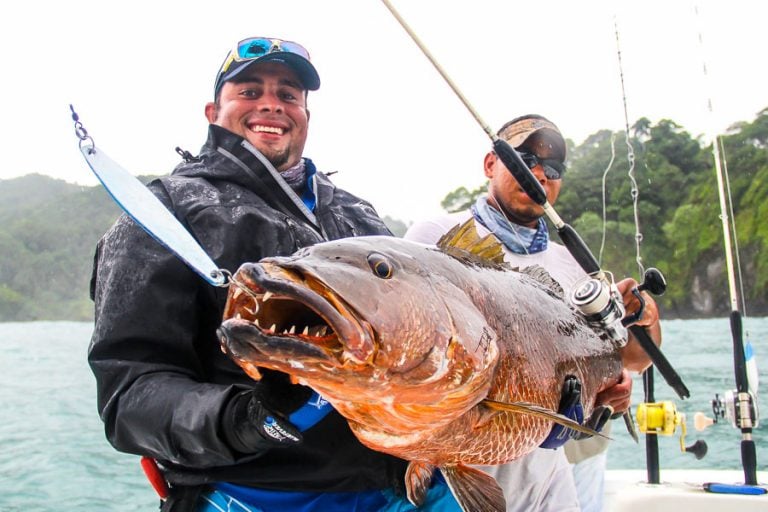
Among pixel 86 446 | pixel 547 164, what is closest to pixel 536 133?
pixel 547 164

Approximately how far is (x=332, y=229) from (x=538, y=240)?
184 centimetres

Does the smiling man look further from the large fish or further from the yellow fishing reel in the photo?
the yellow fishing reel

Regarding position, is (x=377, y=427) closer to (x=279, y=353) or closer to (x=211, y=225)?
(x=279, y=353)

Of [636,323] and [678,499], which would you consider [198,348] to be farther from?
[678,499]

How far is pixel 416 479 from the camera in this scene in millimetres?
2102

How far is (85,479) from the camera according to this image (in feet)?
34.3

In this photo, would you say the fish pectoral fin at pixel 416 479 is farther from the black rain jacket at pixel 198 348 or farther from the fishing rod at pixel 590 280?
the fishing rod at pixel 590 280

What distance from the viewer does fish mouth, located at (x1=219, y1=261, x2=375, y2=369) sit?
1290 mm

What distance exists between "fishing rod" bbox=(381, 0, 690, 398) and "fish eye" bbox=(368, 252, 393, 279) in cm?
130

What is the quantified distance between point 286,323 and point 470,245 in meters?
0.98

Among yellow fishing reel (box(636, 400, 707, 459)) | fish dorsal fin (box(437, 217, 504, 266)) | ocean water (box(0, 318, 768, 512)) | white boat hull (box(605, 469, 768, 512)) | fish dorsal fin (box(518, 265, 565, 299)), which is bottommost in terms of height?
ocean water (box(0, 318, 768, 512))

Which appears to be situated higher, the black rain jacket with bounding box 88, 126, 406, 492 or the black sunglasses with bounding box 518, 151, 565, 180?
the black sunglasses with bounding box 518, 151, 565, 180

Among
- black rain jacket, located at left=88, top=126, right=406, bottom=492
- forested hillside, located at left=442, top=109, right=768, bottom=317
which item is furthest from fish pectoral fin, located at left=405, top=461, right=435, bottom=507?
forested hillside, located at left=442, top=109, right=768, bottom=317

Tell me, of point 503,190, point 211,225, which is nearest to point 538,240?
point 503,190
